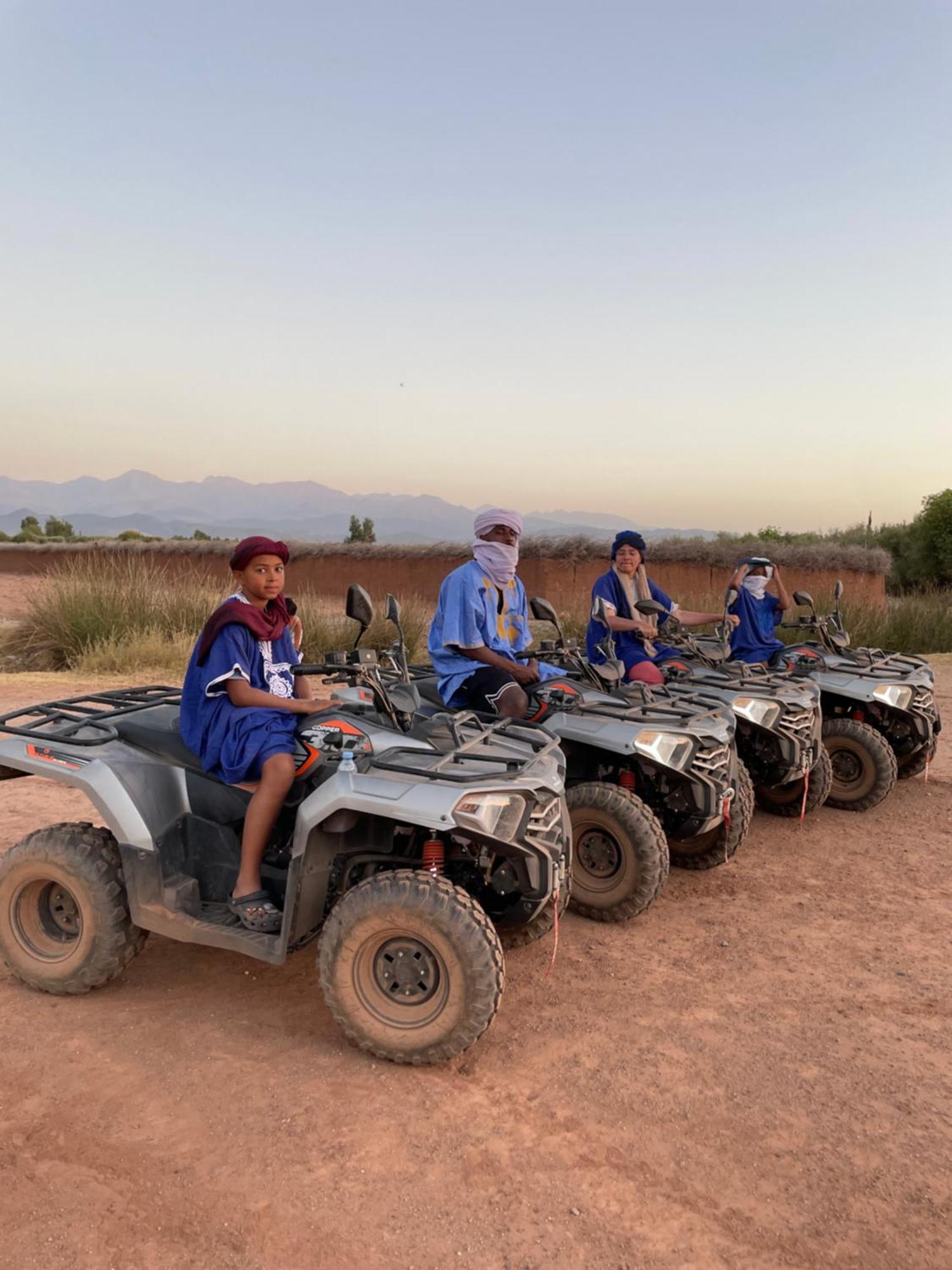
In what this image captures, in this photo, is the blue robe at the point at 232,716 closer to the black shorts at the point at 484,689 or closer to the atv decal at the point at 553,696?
the black shorts at the point at 484,689

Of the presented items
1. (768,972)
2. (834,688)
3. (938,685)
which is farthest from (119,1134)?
(938,685)

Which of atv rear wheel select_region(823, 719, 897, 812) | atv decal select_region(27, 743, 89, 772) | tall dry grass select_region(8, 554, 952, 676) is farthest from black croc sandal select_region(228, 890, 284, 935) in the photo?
tall dry grass select_region(8, 554, 952, 676)

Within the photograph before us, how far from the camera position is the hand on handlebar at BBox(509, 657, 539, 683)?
5.64 meters

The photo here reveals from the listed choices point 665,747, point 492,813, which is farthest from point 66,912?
point 665,747

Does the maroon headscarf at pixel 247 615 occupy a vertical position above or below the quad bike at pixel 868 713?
above

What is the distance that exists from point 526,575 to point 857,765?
16088 millimetres

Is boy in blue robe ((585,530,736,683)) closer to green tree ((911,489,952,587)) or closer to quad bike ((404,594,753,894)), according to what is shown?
quad bike ((404,594,753,894))

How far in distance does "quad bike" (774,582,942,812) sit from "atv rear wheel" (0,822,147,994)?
5.51 meters

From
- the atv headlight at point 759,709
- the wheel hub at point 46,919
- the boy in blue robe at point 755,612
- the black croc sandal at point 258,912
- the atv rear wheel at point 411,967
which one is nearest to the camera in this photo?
the atv rear wheel at point 411,967

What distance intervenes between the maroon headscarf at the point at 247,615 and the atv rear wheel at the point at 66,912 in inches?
37.5

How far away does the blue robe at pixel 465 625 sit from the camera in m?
5.62

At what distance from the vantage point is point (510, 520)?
5848 millimetres

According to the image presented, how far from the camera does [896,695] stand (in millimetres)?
7641

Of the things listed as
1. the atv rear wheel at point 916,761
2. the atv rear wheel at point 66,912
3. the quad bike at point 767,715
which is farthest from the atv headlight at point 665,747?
the atv rear wheel at point 916,761
